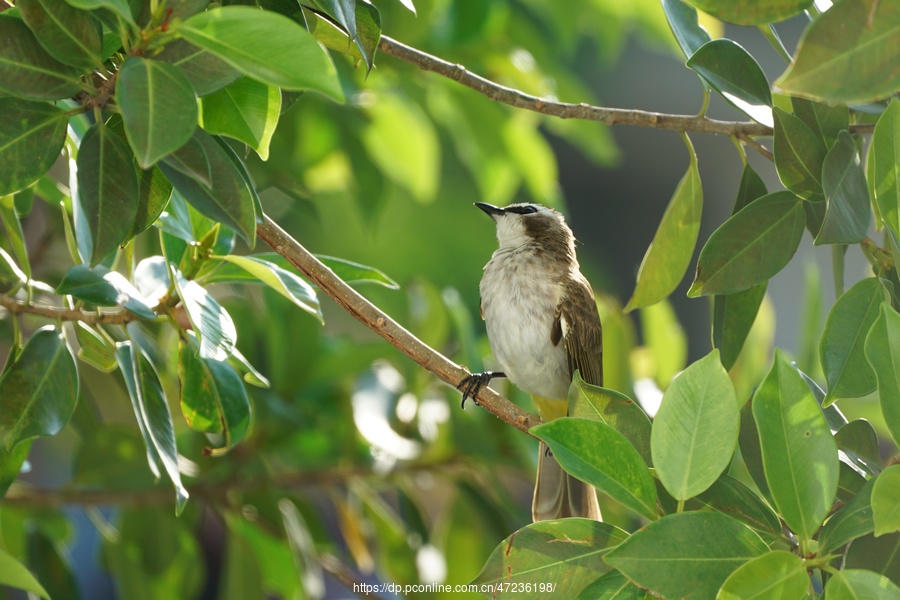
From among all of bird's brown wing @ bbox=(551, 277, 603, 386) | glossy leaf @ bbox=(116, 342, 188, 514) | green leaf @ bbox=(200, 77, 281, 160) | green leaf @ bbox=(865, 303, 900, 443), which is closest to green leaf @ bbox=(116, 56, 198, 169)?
green leaf @ bbox=(200, 77, 281, 160)

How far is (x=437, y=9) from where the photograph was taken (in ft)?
6.28

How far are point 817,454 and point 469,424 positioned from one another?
1038mm

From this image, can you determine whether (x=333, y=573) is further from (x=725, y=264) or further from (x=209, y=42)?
(x=209, y=42)

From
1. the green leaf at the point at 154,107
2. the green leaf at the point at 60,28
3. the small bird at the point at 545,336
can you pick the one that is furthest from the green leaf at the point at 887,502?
the small bird at the point at 545,336

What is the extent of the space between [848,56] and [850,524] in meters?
0.40

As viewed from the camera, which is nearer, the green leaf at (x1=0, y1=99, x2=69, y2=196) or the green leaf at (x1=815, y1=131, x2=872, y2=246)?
the green leaf at (x1=0, y1=99, x2=69, y2=196)

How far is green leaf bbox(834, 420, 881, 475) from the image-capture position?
3.27 ft

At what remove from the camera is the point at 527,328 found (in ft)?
6.33

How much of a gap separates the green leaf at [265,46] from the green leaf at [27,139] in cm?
19

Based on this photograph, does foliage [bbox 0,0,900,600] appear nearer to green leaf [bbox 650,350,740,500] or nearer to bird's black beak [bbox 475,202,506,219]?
green leaf [bbox 650,350,740,500]

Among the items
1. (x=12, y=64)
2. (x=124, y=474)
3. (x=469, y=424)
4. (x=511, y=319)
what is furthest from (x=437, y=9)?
(x=12, y=64)

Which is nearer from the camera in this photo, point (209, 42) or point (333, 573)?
point (209, 42)

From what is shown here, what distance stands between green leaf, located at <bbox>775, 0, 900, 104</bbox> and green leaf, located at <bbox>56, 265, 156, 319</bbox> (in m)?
0.69

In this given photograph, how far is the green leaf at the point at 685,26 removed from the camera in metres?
1.08
